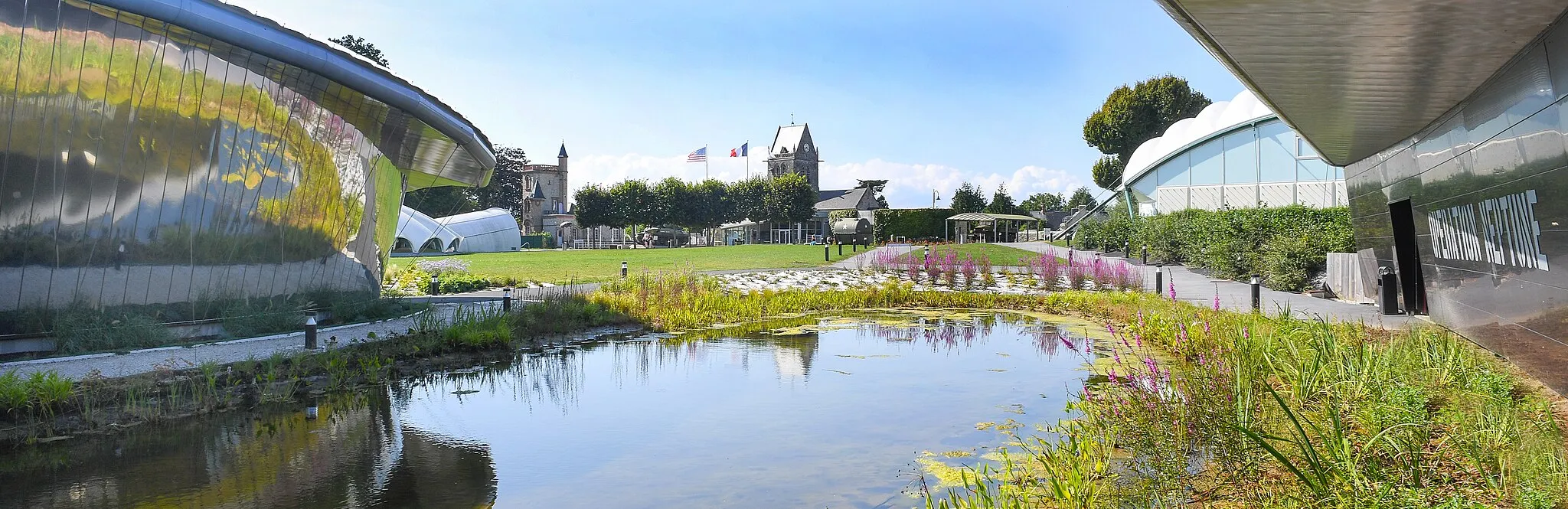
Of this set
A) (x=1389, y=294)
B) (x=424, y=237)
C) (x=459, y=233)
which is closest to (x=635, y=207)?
(x=459, y=233)

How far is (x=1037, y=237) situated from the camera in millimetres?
71562

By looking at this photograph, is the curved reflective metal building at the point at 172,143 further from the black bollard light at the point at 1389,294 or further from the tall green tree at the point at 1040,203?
the tall green tree at the point at 1040,203

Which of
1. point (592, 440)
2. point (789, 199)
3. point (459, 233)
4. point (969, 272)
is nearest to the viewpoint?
point (592, 440)

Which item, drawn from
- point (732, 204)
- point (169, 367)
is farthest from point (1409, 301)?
point (732, 204)

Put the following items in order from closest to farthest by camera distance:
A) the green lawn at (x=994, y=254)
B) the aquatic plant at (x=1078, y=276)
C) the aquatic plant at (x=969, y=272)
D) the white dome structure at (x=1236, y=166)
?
the aquatic plant at (x=1078, y=276), the aquatic plant at (x=969, y=272), the green lawn at (x=994, y=254), the white dome structure at (x=1236, y=166)

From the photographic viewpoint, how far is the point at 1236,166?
127 feet

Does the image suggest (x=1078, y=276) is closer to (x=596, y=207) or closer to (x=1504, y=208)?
(x=1504, y=208)

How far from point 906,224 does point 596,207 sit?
2630 centimetres

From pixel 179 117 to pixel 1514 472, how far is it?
1315cm

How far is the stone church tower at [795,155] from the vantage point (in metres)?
114

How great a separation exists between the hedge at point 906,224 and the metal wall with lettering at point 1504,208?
184ft

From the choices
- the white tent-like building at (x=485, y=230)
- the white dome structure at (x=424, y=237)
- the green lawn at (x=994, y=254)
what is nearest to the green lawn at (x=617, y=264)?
the green lawn at (x=994, y=254)

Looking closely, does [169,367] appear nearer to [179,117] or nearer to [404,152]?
[179,117]

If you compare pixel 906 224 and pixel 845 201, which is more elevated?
pixel 845 201
